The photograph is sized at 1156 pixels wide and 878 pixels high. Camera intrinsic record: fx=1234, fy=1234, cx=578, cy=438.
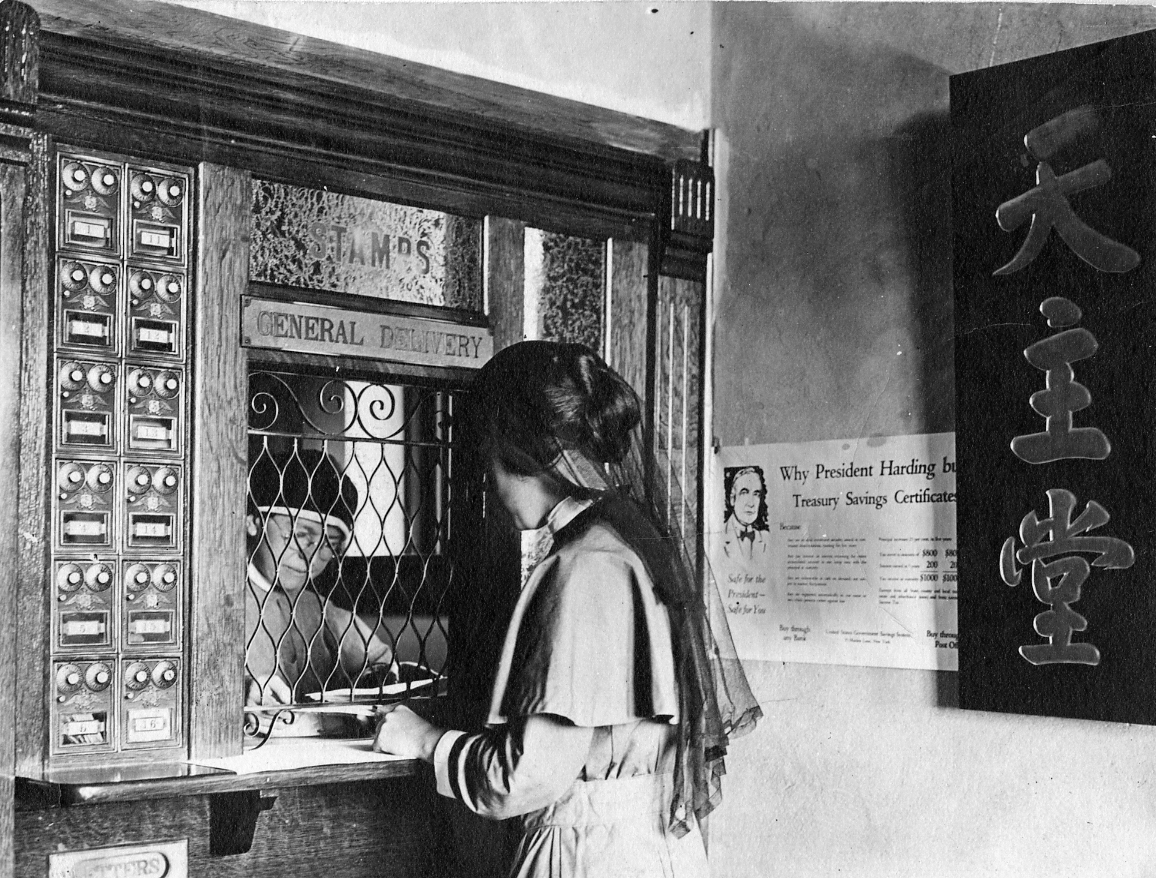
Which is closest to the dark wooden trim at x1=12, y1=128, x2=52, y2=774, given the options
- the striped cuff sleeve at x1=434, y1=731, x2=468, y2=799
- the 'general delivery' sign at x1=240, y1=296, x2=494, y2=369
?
the 'general delivery' sign at x1=240, y1=296, x2=494, y2=369

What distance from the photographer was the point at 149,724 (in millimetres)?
2217

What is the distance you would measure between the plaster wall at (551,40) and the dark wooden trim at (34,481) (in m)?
0.51

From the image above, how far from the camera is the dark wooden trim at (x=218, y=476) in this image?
228 centimetres

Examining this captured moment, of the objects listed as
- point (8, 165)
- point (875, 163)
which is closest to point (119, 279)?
point (8, 165)

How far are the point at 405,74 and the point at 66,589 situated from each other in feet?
4.06

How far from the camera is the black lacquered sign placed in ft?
6.91

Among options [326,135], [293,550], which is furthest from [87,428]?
[326,135]

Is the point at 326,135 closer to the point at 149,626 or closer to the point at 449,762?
the point at 149,626

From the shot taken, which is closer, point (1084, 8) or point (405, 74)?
point (1084, 8)

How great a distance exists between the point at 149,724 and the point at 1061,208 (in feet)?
6.18

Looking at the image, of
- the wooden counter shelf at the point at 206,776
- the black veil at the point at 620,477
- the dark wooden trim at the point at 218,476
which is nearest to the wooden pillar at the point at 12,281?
the wooden counter shelf at the point at 206,776

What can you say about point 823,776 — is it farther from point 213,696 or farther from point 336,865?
point 213,696

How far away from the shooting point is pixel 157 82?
7.41 ft

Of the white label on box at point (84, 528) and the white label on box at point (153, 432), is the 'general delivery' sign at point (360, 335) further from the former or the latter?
the white label on box at point (84, 528)
